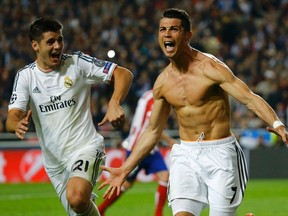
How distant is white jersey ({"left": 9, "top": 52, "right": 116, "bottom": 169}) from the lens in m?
8.13

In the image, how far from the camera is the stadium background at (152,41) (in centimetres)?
2052

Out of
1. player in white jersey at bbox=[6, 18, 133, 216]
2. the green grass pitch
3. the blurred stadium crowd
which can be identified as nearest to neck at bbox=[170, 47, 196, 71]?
player in white jersey at bbox=[6, 18, 133, 216]

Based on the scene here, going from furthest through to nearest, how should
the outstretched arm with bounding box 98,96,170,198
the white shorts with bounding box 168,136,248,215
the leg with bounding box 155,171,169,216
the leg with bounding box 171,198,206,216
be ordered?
the leg with bounding box 155,171,169,216
the outstretched arm with bounding box 98,96,170,198
the white shorts with bounding box 168,136,248,215
the leg with bounding box 171,198,206,216

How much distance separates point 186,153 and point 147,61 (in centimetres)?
1529

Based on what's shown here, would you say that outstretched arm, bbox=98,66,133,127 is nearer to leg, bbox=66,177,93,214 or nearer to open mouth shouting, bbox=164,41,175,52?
leg, bbox=66,177,93,214

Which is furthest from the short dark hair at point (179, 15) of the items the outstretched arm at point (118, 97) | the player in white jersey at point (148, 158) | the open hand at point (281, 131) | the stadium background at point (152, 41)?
the stadium background at point (152, 41)

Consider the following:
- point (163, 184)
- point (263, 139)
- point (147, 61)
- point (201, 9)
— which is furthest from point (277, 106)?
point (163, 184)

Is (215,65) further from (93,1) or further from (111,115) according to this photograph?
(93,1)

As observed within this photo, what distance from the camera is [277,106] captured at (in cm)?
2081

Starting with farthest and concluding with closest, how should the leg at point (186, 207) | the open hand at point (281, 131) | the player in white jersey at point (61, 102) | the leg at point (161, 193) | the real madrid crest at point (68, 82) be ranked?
1. the leg at point (161, 193)
2. the real madrid crest at point (68, 82)
3. the player in white jersey at point (61, 102)
4. the leg at point (186, 207)
5. the open hand at point (281, 131)

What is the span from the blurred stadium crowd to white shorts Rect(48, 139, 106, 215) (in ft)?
38.7

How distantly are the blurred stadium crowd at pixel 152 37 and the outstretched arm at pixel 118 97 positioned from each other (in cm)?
1181

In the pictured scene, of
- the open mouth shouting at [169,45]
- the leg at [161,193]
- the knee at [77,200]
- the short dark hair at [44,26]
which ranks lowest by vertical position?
the leg at [161,193]

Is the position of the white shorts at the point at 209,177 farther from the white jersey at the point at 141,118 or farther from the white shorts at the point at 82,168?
the white jersey at the point at 141,118
